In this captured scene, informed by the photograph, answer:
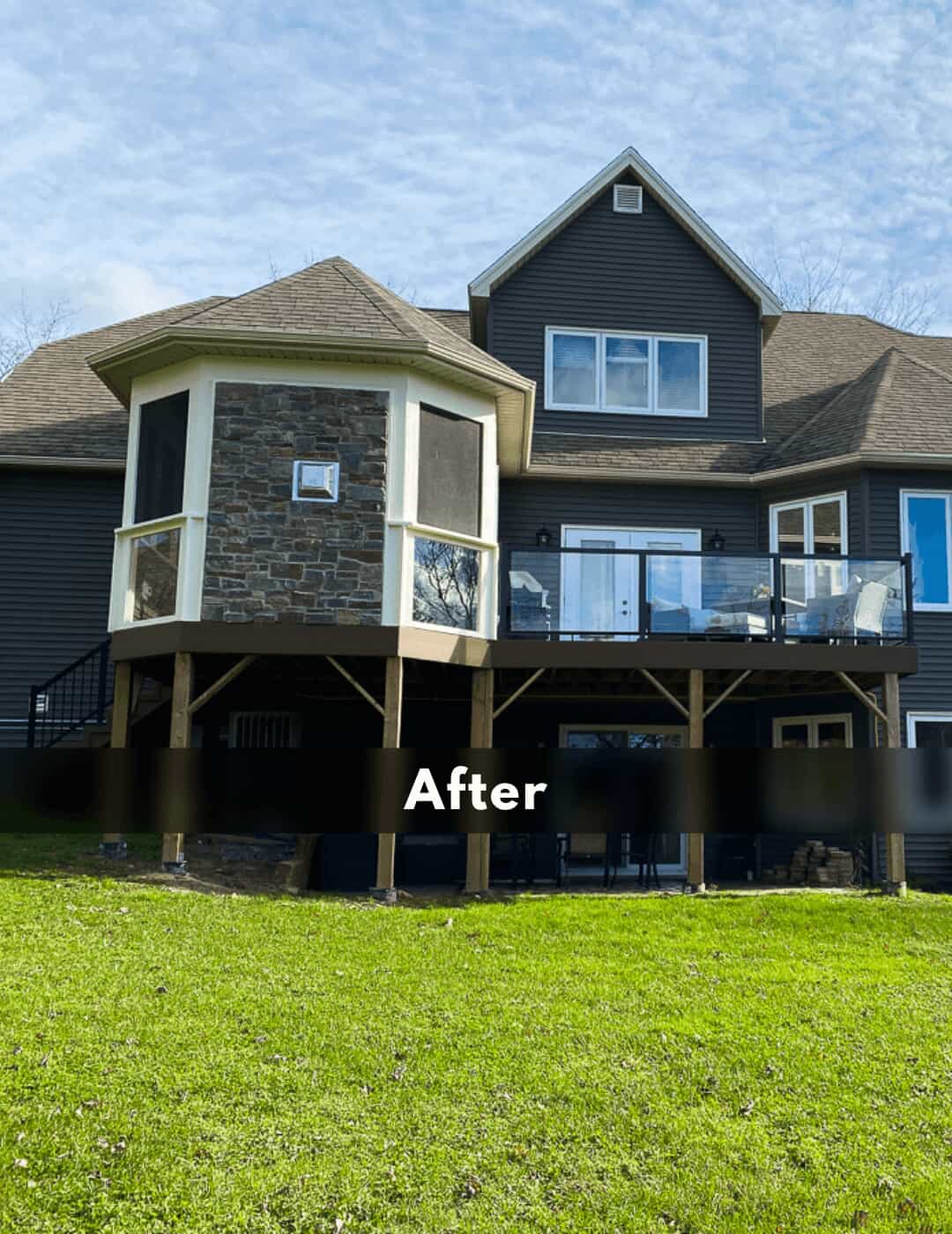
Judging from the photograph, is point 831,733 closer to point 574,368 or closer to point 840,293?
point 574,368

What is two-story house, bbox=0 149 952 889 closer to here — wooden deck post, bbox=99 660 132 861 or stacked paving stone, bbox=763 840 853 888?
wooden deck post, bbox=99 660 132 861

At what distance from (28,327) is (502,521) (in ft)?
88.2

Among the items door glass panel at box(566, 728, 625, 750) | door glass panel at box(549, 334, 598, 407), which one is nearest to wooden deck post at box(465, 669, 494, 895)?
door glass panel at box(566, 728, 625, 750)

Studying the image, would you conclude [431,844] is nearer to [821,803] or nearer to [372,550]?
[372,550]

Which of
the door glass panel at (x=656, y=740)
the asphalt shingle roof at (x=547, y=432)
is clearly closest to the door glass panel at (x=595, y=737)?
the door glass panel at (x=656, y=740)

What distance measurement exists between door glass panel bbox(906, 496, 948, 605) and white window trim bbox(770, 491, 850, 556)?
0.91 m

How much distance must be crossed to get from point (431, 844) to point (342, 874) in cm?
132

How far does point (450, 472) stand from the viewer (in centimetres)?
1297

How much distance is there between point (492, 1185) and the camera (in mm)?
5547

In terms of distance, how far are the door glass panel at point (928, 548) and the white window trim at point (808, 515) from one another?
0.91 m

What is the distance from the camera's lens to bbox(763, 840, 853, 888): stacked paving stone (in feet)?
48.5

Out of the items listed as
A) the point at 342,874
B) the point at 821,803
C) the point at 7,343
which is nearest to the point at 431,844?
the point at 342,874

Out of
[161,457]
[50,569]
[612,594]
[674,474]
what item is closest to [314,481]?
[161,457]
